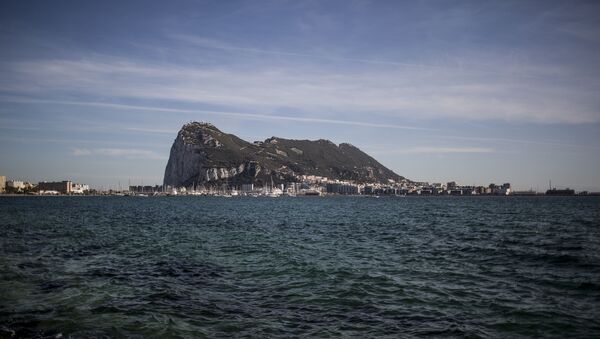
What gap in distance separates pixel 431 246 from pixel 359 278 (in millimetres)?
15213

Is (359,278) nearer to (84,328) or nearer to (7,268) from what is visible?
(84,328)

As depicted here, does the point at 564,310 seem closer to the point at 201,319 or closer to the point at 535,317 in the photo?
the point at 535,317

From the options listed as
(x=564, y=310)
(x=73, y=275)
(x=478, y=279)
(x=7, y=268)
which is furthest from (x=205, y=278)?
(x=564, y=310)

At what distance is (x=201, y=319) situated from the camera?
15.1 meters

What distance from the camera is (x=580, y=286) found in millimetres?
19828

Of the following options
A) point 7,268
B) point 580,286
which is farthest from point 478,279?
point 7,268

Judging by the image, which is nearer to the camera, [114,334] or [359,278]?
[114,334]

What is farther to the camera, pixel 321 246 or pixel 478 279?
pixel 321 246

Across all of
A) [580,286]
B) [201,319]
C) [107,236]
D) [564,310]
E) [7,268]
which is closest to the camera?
[201,319]

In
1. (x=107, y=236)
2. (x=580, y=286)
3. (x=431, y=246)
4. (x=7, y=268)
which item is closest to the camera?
(x=580, y=286)

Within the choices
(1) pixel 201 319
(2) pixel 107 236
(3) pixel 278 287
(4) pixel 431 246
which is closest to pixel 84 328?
(1) pixel 201 319

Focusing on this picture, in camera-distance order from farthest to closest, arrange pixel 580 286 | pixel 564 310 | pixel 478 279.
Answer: pixel 478 279, pixel 580 286, pixel 564 310

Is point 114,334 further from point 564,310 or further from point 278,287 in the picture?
point 564,310

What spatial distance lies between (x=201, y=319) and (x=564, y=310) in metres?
13.2
